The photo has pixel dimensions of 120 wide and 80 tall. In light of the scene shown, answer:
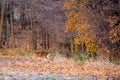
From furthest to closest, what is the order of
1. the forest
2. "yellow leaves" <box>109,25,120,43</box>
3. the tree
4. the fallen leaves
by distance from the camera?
1. the forest
2. the tree
3. "yellow leaves" <box>109,25,120,43</box>
4. the fallen leaves

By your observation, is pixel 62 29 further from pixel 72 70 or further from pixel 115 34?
pixel 72 70

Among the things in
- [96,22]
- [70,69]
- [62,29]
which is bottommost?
[62,29]

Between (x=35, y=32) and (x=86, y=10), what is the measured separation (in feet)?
47.3

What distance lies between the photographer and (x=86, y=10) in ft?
77.5

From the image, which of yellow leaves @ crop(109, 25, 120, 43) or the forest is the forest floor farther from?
yellow leaves @ crop(109, 25, 120, 43)

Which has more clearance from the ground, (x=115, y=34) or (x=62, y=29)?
(x=115, y=34)

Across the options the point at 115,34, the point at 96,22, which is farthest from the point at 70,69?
the point at 96,22

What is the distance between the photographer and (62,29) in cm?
3216

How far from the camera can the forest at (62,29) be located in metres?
23.2

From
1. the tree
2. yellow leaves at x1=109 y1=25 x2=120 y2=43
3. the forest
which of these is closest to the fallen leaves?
the forest

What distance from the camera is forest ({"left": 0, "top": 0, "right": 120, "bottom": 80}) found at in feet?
76.2

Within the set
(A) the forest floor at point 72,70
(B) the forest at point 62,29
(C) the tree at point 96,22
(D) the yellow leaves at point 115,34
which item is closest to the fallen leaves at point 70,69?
(A) the forest floor at point 72,70

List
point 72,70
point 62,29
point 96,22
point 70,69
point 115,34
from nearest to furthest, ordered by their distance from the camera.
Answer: point 72,70, point 70,69, point 115,34, point 96,22, point 62,29

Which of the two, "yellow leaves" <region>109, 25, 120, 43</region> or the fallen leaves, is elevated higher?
"yellow leaves" <region>109, 25, 120, 43</region>
